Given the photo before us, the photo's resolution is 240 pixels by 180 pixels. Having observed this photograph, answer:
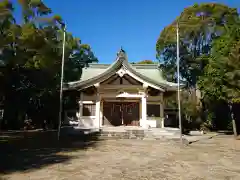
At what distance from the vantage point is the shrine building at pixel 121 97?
19.6m

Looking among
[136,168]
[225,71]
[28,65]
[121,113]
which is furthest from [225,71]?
[28,65]

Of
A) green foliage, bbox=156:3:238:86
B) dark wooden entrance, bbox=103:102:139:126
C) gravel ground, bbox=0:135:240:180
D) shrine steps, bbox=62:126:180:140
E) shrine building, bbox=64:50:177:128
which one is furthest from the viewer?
green foliage, bbox=156:3:238:86

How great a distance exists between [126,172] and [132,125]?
1423cm

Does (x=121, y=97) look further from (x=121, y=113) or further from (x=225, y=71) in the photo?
(x=225, y=71)

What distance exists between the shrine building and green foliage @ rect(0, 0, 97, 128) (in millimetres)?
7635

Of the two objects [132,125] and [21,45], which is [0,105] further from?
[132,125]

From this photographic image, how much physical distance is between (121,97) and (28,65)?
11.3 metres

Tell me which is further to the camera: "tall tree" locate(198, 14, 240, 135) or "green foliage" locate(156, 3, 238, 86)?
"green foliage" locate(156, 3, 238, 86)

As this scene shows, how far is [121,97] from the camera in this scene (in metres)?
20.4

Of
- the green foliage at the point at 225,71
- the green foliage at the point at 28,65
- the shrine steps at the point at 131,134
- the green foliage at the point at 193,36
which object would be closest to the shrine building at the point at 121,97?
the shrine steps at the point at 131,134

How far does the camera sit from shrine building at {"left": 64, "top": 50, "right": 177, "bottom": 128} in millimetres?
19594

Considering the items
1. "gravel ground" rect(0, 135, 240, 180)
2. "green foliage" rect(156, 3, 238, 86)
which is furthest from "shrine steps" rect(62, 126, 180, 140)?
"green foliage" rect(156, 3, 238, 86)

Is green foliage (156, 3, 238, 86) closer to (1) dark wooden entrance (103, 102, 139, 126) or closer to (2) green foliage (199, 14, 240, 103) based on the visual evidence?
(2) green foliage (199, 14, 240, 103)

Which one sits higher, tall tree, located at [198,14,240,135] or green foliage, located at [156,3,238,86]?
green foliage, located at [156,3,238,86]
